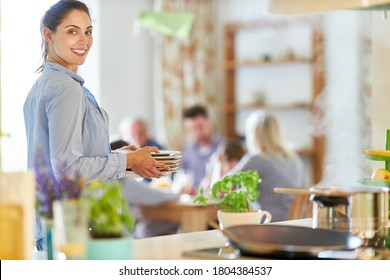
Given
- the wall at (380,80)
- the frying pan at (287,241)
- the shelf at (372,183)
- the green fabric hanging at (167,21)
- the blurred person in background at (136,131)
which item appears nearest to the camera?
the frying pan at (287,241)

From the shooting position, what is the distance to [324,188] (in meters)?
1.93

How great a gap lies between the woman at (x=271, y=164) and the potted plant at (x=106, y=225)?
9.74 feet

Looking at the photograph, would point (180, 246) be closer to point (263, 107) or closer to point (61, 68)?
point (61, 68)

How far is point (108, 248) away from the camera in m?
1.59

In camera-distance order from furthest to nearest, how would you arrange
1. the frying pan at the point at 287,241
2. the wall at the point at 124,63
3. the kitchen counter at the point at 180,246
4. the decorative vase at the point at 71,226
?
the wall at the point at 124,63, the kitchen counter at the point at 180,246, the frying pan at the point at 287,241, the decorative vase at the point at 71,226

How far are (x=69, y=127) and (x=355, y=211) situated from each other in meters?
0.82

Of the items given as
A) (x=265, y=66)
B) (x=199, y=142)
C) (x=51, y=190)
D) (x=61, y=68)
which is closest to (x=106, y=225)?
(x=51, y=190)

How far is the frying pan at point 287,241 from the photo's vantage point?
1669 millimetres

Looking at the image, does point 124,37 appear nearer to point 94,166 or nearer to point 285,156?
point 285,156

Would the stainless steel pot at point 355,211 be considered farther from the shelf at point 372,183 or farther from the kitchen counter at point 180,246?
the shelf at point 372,183

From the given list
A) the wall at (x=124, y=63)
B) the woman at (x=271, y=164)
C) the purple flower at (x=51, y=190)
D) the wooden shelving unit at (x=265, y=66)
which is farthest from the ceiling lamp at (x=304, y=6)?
the wooden shelving unit at (x=265, y=66)

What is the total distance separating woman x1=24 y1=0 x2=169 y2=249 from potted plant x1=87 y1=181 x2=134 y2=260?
0.59 m
